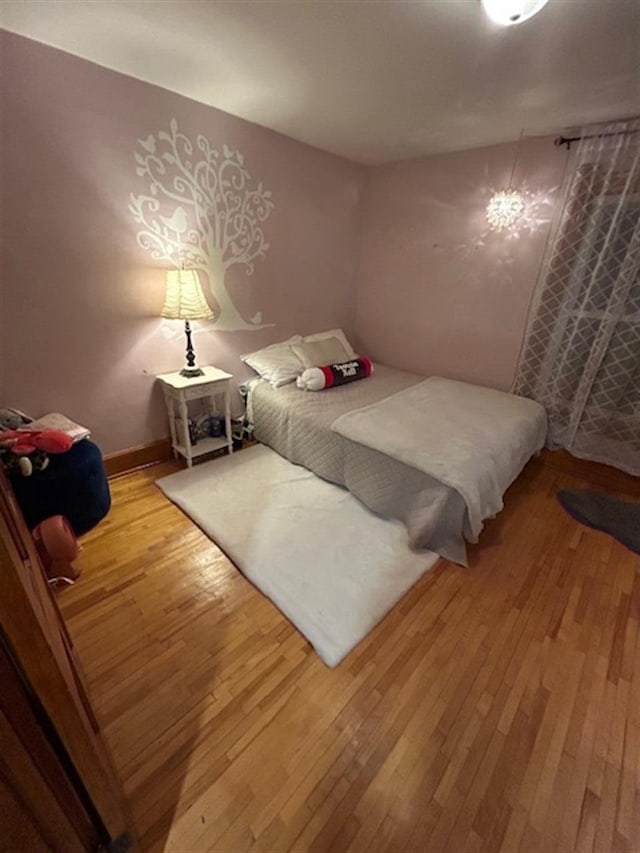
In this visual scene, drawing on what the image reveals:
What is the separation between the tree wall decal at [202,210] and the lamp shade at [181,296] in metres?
0.23

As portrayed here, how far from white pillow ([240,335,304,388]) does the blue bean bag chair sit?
131 cm

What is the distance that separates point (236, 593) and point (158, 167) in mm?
2428

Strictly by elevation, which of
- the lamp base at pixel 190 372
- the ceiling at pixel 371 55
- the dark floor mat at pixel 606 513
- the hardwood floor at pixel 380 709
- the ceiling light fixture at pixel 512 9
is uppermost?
the ceiling at pixel 371 55

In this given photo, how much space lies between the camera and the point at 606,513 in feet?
7.30

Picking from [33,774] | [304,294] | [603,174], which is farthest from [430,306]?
[33,774]

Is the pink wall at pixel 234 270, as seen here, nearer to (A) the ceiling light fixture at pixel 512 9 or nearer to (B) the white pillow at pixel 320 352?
(B) the white pillow at pixel 320 352

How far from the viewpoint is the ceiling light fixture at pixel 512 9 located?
1.14m

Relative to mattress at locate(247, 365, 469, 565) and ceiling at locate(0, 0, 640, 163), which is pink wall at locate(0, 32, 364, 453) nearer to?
ceiling at locate(0, 0, 640, 163)

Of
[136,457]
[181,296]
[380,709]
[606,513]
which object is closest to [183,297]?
[181,296]

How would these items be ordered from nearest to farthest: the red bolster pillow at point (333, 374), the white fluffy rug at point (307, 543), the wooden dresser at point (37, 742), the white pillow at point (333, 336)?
the wooden dresser at point (37, 742) < the white fluffy rug at point (307, 543) < the red bolster pillow at point (333, 374) < the white pillow at point (333, 336)

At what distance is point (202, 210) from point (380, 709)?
9.33 ft

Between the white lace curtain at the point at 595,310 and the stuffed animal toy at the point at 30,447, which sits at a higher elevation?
the white lace curtain at the point at 595,310

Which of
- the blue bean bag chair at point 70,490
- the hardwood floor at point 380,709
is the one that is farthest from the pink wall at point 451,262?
the blue bean bag chair at point 70,490

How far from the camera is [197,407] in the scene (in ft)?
9.12
